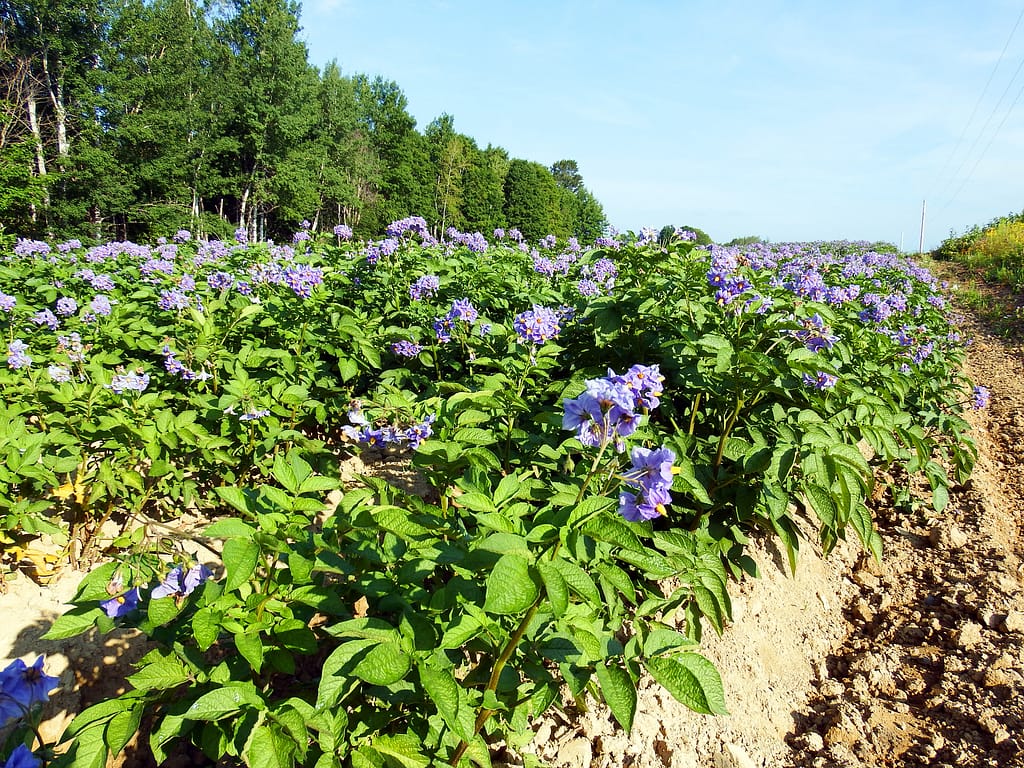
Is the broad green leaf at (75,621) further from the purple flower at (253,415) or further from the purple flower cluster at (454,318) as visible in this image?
the purple flower cluster at (454,318)

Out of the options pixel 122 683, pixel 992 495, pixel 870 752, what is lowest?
pixel 122 683

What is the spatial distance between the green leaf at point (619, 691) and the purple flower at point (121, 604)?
1071 millimetres

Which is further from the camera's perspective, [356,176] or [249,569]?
[356,176]

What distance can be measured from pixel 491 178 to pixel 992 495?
40.4 m

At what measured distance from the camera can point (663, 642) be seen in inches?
46.3

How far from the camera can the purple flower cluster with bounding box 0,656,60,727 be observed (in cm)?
114

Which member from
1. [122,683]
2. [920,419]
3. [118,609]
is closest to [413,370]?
[122,683]

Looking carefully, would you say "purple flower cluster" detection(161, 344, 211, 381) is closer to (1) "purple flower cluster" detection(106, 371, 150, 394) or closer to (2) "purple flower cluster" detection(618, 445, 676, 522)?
(1) "purple flower cluster" detection(106, 371, 150, 394)

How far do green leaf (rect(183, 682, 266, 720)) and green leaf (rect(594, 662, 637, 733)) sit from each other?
662 mm

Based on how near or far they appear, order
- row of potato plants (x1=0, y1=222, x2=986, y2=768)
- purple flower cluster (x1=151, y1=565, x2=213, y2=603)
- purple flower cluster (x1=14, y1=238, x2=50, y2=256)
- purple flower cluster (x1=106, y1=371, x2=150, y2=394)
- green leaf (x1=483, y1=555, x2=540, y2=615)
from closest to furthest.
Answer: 1. green leaf (x1=483, y1=555, x2=540, y2=615)
2. row of potato plants (x1=0, y1=222, x2=986, y2=768)
3. purple flower cluster (x1=151, y1=565, x2=213, y2=603)
4. purple flower cluster (x1=106, y1=371, x2=150, y2=394)
5. purple flower cluster (x1=14, y1=238, x2=50, y2=256)

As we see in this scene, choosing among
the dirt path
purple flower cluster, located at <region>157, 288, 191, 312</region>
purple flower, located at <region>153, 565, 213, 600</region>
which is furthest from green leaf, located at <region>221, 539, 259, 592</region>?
purple flower cluster, located at <region>157, 288, 191, 312</region>

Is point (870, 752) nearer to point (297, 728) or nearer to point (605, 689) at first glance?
point (605, 689)

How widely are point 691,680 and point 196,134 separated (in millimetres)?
29812

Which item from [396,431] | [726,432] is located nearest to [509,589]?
[396,431]
